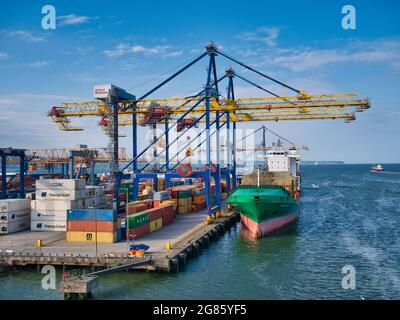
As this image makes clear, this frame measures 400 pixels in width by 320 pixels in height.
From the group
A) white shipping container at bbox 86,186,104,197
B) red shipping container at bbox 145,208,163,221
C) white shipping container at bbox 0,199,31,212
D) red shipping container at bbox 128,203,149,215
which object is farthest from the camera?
white shipping container at bbox 86,186,104,197

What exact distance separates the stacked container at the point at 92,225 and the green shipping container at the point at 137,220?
3.87 feet

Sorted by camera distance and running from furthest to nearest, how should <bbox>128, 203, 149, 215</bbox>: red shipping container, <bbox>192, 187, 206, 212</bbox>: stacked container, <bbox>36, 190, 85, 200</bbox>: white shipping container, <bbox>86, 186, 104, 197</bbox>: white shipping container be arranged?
<bbox>192, 187, 206, 212</bbox>: stacked container, <bbox>86, 186, 104, 197</bbox>: white shipping container, <bbox>128, 203, 149, 215</bbox>: red shipping container, <bbox>36, 190, 85, 200</bbox>: white shipping container

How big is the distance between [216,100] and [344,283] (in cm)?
3023

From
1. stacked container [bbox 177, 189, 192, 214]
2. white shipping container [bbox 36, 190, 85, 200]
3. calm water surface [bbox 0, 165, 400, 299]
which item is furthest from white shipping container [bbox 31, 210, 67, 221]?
stacked container [bbox 177, 189, 192, 214]

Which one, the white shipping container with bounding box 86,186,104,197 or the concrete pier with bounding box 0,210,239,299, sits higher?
the white shipping container with bounding box 86,186,104,197

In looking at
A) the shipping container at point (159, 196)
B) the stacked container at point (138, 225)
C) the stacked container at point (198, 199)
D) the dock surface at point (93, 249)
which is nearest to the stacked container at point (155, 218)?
the dock surface at point (93, 249)

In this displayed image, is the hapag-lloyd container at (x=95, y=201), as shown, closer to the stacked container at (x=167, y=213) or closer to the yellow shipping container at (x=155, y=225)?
the stacked container at (x=167, y=213)

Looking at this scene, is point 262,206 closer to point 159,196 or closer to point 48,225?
point 159,196

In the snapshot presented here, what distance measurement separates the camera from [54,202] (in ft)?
126

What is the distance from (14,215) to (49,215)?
132 inches

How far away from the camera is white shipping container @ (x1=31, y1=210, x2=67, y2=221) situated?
3831cm

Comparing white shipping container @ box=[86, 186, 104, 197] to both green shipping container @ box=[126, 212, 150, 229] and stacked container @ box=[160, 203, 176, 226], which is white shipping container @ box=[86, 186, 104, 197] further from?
green shipping container @ box=[126, 212, 150, 229]

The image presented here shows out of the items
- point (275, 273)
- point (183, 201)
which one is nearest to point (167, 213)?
point (183, 201)

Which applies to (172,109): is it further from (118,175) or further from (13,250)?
(13,250)
